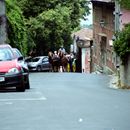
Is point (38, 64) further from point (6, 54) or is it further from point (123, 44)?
point (6, 54)

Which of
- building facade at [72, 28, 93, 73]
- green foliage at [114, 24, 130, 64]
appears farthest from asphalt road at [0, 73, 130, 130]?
building facade at [72, 28, 93, 73]

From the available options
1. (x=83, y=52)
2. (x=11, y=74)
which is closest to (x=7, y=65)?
(x=11, y=74)

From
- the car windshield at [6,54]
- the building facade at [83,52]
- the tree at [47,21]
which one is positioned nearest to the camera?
the car windshield at [6,54]

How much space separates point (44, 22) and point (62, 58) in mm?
10665

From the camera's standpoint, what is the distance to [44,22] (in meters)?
55.4

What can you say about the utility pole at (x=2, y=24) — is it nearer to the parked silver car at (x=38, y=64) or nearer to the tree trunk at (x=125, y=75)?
the parked silver car at (x=38, y=64)

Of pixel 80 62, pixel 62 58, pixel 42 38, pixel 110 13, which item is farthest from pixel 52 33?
pixel 80 62

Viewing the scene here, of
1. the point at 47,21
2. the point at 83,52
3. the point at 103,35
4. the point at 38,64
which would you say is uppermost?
the point at 47,21

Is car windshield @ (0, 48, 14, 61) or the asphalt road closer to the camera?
the asphalt road

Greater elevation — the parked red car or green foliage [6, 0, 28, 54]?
green foliage [6, 0, 28, 54]

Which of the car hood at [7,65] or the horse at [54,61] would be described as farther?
the horse at [54,61]

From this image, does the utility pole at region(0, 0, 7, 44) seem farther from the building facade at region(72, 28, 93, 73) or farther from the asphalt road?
the building facade at region(72, 28, 93, 73)

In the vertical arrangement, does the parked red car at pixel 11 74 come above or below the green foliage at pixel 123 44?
below

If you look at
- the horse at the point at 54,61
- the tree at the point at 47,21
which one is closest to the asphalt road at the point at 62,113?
the horse at the point at 54,61
